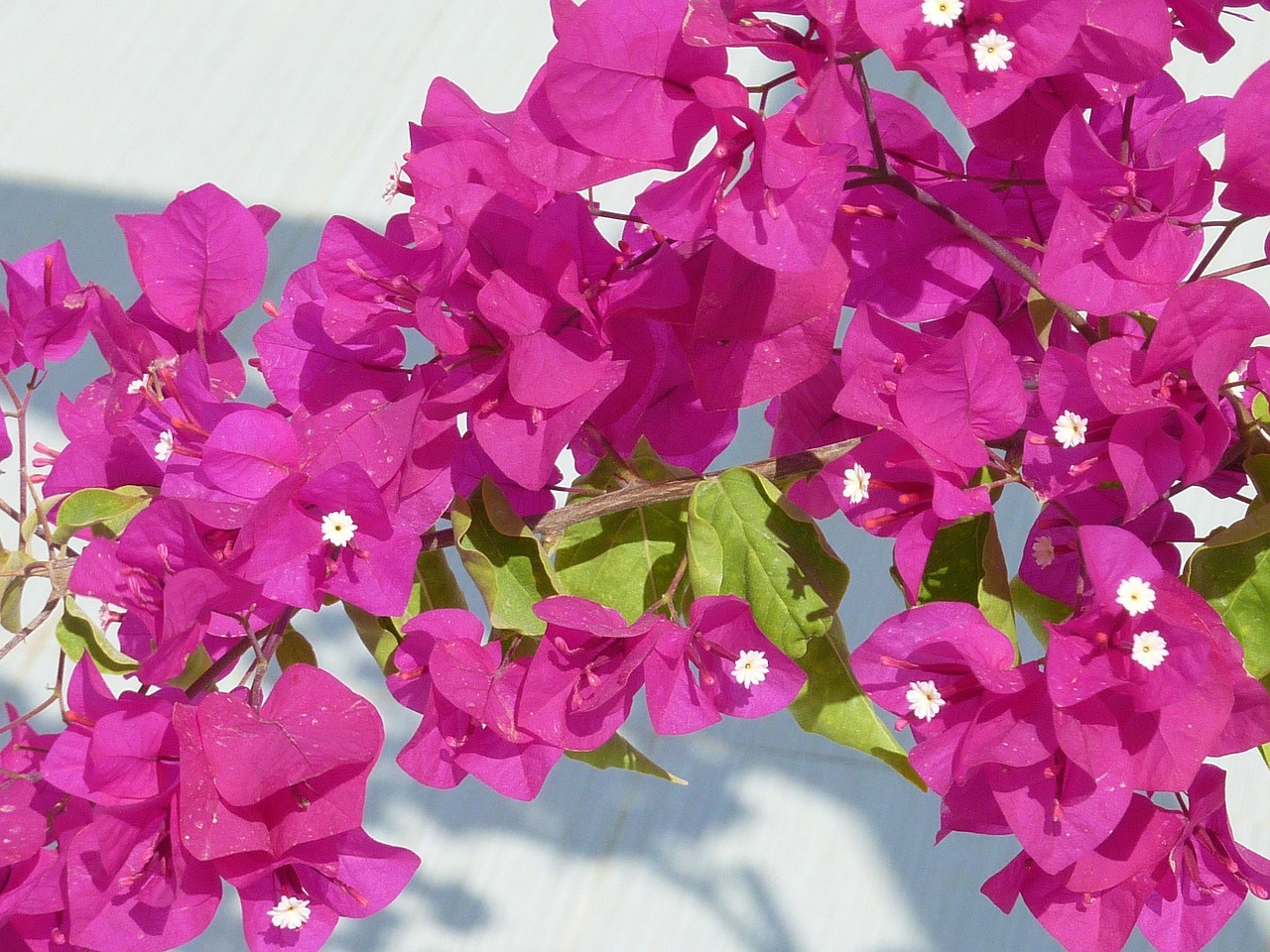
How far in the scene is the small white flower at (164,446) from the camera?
0.44 metres

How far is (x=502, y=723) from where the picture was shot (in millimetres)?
435

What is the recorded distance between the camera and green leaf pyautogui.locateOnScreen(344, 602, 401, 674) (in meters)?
0.50

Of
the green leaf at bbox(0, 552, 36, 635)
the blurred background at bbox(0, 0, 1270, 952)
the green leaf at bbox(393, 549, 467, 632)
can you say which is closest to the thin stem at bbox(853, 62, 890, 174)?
the green leaf at bbox(393, 549, 467, 632)

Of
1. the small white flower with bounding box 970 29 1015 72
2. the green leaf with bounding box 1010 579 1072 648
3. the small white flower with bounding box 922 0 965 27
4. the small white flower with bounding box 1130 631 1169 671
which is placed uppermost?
the small white flower with bounding box 922 0 965 27

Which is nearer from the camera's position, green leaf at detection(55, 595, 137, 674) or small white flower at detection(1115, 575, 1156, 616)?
small white flower at detection(1115, 575, 1156, 616)

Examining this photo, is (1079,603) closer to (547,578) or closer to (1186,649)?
(1186,649)

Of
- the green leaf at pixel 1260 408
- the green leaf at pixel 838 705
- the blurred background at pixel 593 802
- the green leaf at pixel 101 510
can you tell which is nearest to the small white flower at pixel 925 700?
the green leaf at pixel 838 705

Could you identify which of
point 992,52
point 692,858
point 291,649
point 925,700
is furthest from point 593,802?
point 992,52

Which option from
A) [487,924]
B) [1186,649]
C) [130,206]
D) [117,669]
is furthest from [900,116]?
[130,206]

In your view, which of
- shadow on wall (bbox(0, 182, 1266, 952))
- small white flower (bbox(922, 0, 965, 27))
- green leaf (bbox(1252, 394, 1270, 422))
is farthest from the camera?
shadow on wall (bbox(0, 182, 1266, 952))

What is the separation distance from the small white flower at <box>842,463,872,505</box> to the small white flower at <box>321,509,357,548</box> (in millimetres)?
154

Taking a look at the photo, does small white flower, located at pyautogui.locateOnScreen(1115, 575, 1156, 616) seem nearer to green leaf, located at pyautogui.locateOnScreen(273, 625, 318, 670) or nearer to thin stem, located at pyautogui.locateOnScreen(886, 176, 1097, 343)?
thin stem, located at pyautogui.locateOnScreen(886, 176, 1097, 343)

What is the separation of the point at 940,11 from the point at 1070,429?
0.13m

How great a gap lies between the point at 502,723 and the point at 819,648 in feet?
0.37
